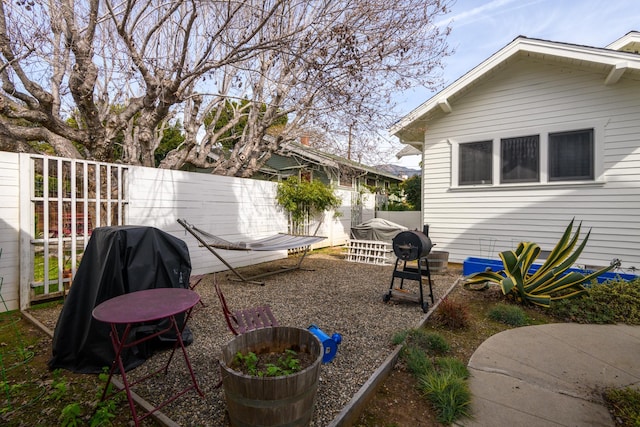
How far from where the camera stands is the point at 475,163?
7.10 meters

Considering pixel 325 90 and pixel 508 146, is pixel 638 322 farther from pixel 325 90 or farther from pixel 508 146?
pixel 325 90

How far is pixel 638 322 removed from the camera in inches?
145

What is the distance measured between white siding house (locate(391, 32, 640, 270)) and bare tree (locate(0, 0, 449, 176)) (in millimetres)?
1409

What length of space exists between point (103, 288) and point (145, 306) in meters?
0.79

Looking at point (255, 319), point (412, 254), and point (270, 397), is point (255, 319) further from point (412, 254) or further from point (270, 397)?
point (412, 254)

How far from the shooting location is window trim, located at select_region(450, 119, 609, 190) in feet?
19.1

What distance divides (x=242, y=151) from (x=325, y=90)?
132 inches

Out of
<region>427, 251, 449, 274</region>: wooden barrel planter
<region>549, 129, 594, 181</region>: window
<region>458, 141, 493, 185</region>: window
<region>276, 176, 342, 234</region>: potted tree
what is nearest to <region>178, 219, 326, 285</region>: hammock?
<region>276, 176, 342, 234</region>: potted tree

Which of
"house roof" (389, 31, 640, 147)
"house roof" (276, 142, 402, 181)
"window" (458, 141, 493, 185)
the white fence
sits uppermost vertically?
"house roof" (389, 31, 640, 147)

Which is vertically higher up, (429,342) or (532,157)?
(532,157)

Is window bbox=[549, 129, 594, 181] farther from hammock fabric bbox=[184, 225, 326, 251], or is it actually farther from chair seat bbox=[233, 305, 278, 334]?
chair seat bbox=[233, 305, 278, 334]

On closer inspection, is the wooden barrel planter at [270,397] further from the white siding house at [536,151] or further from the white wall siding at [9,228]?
the white siding house at [536,151]

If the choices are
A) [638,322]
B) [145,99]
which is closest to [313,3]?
[145,99]

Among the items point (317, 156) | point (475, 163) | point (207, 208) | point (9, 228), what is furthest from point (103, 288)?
point (317, 156)
